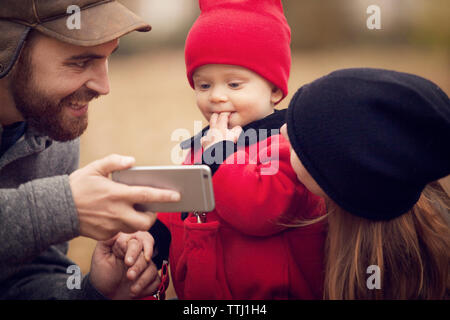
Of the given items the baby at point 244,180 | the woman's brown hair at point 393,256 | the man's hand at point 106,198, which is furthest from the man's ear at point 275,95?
the man's hand at point 106,198

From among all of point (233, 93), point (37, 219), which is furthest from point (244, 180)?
point (37, 219)

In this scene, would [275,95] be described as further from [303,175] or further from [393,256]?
[393,256]

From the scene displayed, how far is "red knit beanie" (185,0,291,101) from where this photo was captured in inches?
58.7

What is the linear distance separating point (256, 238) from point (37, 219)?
67cm

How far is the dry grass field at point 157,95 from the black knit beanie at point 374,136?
2.57 m

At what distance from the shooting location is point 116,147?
575cm

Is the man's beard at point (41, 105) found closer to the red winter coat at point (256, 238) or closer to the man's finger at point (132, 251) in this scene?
the man's finger at point (132, 251)

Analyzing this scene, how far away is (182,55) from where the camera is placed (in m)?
9.40

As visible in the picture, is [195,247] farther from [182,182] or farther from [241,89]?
[241,89]

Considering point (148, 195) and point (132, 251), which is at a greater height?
point (148, 195)

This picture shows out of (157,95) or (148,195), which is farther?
(157,95)

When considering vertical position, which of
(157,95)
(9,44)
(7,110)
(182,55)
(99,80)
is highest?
(182,55)

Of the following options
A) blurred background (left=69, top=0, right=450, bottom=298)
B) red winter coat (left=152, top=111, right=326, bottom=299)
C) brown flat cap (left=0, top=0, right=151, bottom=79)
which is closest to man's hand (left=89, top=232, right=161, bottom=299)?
red winter coat (left=152, top=111, right=326, bottom=299)

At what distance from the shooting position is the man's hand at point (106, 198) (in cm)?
121
